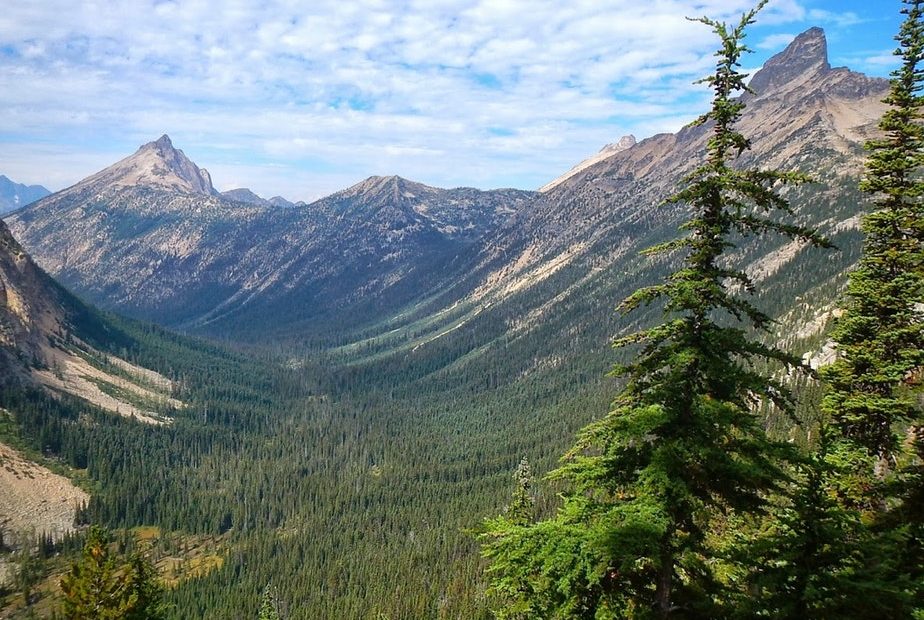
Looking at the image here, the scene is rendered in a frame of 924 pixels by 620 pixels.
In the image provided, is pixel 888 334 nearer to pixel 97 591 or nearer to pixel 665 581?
pixel 665 581

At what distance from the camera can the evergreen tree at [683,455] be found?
1320cm

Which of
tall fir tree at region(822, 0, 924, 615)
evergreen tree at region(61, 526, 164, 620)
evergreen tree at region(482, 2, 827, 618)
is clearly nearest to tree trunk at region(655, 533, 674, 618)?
evergreen tree at region(482, 2, 827, 618)

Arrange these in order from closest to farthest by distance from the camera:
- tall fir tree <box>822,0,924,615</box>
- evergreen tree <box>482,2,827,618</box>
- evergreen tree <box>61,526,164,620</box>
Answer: evergreen tree <box>482,2,827,618</box> < tall fir tree <box>822,0,924,615</box> < evergreen tree <box>61,526,164,620</box>

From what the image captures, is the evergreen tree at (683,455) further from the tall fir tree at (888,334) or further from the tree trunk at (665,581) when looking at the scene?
the tall fir tree at (888,334)

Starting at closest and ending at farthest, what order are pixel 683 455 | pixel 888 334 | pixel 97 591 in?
pixel 683 455, pixel 888 334, pixel 97 591

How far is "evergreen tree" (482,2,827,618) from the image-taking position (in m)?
13.2

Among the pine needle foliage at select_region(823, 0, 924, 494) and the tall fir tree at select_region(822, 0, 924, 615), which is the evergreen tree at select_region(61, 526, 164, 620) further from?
the pine needle foliage at select_region(823, 0, 924, 494)

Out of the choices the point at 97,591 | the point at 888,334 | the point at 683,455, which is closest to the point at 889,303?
the point at 888,334

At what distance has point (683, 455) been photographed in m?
13.5

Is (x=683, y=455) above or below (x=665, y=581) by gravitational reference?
above

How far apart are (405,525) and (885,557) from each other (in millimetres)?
148642

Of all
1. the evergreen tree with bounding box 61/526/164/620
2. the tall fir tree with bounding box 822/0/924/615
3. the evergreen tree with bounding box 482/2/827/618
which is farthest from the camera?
→ the evergreen tree with bounding box 61/526/164/620

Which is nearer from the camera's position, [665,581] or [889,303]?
[665,581]

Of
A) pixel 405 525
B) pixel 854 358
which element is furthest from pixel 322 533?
pixel 854 358
